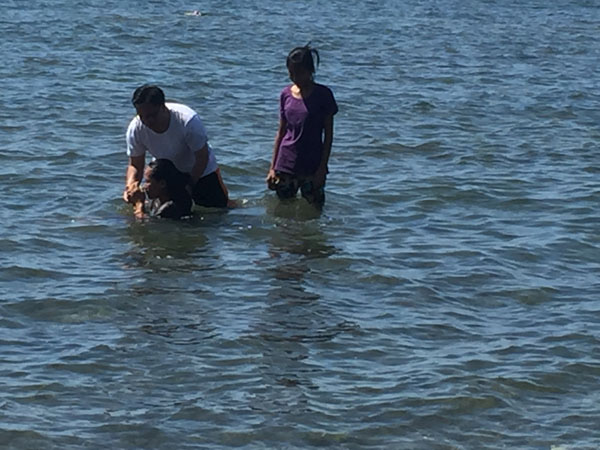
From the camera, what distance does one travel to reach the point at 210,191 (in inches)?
440

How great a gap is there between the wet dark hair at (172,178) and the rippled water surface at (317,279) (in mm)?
235

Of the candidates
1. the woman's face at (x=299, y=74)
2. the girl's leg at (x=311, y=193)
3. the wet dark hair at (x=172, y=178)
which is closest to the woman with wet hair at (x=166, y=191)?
the wet dark hair at (x=172, y=178)

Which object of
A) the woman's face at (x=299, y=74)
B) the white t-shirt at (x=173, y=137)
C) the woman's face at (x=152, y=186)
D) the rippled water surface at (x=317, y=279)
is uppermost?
the woman's face at (x=299, y=74)

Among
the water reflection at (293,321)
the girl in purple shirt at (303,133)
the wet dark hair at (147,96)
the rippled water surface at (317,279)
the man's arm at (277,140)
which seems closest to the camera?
the rippled water surface at (317,279)

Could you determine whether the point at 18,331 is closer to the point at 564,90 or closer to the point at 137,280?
the point at 137,280

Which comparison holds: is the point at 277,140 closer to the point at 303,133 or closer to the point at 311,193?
the point at 303,133

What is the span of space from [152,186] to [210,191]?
598 millimetres

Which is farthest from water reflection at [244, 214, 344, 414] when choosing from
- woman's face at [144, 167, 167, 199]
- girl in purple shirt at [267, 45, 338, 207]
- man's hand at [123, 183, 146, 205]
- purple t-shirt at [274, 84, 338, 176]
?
man's hand at [123, 183, 146, 205]

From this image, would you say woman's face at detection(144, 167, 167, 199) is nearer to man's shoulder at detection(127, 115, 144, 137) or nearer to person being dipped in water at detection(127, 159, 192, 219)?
person being dipped in water at detection(127, 159, 192, 219)

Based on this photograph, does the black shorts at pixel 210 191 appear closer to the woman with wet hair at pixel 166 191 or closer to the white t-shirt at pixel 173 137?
the woman with wet hair at pixel 166 191

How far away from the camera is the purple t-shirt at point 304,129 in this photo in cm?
1055

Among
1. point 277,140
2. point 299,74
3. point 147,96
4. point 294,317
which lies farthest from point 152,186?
point 294,317

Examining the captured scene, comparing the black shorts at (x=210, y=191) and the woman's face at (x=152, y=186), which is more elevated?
the woman's face at (x=152, y=186)

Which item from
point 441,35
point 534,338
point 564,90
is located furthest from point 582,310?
point 441,35
